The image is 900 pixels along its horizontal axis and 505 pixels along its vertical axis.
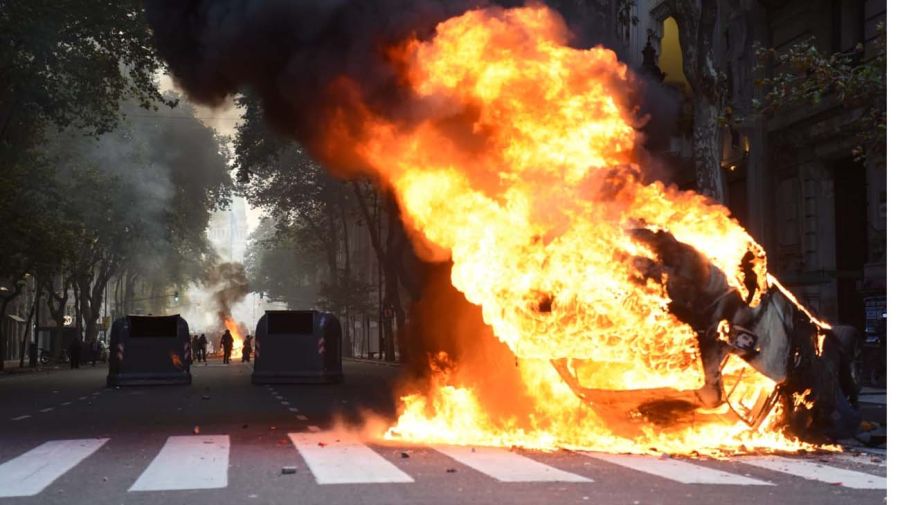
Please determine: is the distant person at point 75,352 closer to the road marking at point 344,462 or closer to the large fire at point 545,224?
the large fire at point 545,224

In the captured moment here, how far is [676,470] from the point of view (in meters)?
10.4

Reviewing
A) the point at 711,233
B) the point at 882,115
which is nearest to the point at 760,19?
the point at 882,115

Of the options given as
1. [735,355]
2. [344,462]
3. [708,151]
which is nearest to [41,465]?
[344,462]

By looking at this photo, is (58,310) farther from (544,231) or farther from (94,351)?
(544,231)

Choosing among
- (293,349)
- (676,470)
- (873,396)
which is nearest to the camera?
(676,470)

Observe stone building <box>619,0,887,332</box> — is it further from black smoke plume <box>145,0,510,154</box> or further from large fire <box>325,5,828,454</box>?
large fire <box>325,5,828,454</box>

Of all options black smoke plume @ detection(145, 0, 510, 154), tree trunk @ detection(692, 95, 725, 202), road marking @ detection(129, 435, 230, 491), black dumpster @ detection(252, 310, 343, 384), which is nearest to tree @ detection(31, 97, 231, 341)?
black dumpster @ detection(252, 310, 343, 384)

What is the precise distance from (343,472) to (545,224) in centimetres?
411

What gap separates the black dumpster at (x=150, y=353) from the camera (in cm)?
3094

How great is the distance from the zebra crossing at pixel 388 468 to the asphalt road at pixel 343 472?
0.01 m

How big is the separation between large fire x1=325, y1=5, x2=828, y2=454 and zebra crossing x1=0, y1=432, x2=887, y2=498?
104cm

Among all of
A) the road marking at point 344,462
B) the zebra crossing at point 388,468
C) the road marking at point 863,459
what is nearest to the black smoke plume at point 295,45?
the road marking at point 344,462

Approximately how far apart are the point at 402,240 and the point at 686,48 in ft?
27.4
